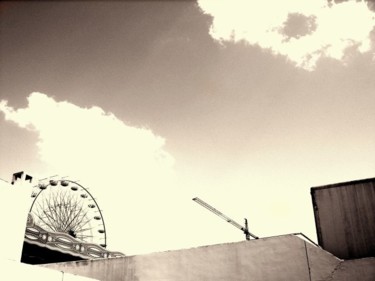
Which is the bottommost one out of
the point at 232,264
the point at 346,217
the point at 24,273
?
the point at 24,273

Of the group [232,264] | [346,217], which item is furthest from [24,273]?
[346,217]

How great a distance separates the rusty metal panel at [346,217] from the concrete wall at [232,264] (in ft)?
11.1

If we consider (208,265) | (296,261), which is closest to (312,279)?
(296,261)

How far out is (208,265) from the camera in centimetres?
1328

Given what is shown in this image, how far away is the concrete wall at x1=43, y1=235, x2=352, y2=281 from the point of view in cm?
1180

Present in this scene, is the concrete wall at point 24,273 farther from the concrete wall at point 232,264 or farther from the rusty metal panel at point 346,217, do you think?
the rusty metal panel at point 346,217

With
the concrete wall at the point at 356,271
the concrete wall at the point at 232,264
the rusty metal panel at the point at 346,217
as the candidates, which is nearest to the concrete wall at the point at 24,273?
the concrete wall at the point at 232,264

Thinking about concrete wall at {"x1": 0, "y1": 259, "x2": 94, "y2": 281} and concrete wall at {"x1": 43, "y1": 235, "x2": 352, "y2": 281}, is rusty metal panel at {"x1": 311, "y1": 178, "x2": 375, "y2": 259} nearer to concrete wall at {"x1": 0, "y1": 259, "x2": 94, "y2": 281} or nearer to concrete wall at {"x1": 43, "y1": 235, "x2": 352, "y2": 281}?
concrete wall at {"x1": 43, "y1": 235, "x2": 352, "y2": 281}

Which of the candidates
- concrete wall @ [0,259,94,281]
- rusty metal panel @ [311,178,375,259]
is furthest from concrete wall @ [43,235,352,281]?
concrete wall @ [0,259,94,281]

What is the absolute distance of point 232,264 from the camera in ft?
42.3

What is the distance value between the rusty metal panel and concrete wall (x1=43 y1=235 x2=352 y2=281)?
11.1ft

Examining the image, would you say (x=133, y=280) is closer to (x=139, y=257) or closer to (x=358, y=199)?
(x=139, y=257)

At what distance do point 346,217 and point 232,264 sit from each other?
5.50 meters

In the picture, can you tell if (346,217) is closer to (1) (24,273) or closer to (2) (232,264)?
(2) (232,264)
